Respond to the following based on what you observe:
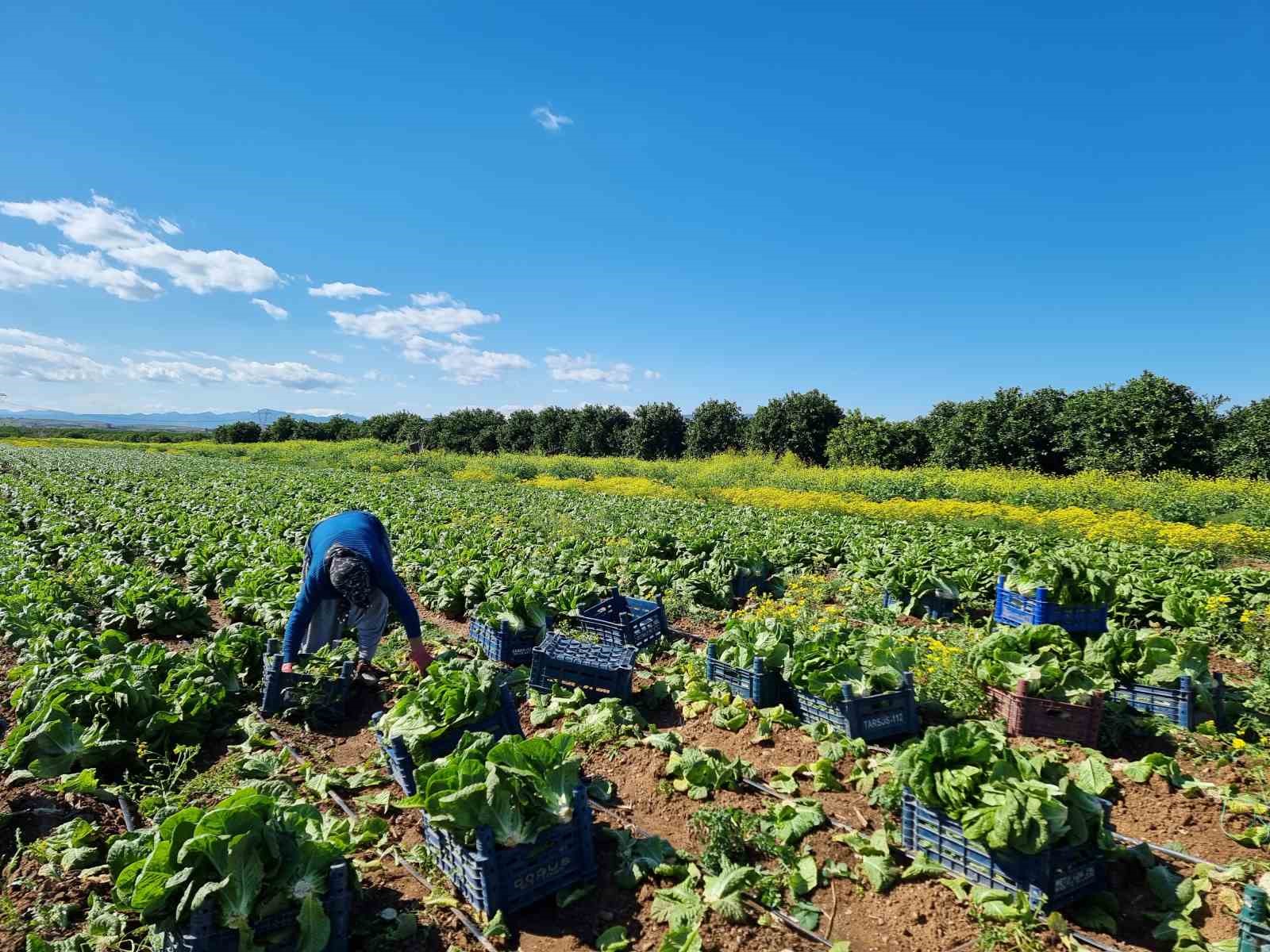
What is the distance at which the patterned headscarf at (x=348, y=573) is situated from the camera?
214 inches

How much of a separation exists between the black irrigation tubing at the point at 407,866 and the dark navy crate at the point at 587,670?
2019 millimetres

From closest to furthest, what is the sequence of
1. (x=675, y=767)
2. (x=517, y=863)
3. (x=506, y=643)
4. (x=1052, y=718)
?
(x=517, y=863) < (x=675, y=767) < (x=1052, y=718) < (x=506, y=643)

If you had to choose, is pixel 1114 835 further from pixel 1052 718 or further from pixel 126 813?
pixel 126 813

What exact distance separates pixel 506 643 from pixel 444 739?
267 centimetres

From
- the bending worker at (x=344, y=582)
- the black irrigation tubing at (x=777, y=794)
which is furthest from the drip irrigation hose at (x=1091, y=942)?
the bending worker at (x=344, y=582)

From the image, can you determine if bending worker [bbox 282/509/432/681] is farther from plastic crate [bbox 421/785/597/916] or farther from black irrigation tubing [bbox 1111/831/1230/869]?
black irrigation tubing [bbox 1111/831/1230/869]

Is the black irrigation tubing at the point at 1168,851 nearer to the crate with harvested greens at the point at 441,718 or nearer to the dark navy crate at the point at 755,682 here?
the dark navy crate at the point at 755,682

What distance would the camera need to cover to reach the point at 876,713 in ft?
17.0

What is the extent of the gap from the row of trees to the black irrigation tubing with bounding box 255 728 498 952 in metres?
32.9

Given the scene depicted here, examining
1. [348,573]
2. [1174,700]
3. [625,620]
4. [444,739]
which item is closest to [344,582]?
[348,573]

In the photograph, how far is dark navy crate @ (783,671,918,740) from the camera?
5125 millimetres

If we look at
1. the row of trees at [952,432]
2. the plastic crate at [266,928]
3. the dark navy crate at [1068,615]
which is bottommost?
the plastic crate at [266,928]

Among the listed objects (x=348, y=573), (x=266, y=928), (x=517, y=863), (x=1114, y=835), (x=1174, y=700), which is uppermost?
(x=348, y=573)

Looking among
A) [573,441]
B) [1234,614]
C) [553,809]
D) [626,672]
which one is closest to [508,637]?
[626,672]
